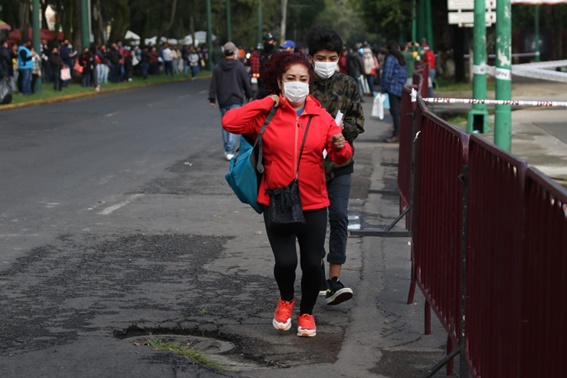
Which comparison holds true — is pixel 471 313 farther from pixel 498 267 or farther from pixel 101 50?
pixel 101 50

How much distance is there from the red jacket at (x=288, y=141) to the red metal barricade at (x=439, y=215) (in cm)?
54

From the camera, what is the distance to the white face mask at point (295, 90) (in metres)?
6.62

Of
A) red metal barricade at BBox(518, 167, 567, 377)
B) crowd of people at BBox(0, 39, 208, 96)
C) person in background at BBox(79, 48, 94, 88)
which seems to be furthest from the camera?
person in background at BBox(79, 48, 94, 88)

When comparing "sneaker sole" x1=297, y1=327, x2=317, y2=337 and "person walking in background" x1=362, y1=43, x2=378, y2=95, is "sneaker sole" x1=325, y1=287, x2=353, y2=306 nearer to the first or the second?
"sneaker sole" x1=297, y1=327, x2=317, y2=337

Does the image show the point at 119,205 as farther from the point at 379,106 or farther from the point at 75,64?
the point at 75,64

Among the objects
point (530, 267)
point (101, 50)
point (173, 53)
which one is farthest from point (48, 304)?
point (173, 53)

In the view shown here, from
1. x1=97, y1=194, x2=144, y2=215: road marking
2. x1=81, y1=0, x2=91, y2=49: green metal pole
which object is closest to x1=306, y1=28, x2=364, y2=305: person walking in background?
x1=97, y1=194, x2=144, y2=215: road marking

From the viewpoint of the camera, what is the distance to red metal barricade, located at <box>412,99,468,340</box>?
5809mm

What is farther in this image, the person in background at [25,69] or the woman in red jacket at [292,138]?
the person in background at [25,69]

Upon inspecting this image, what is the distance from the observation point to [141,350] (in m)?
6.42

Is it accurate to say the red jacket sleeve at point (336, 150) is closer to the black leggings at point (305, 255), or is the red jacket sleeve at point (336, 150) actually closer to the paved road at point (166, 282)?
the black leggings at point (305, 255)

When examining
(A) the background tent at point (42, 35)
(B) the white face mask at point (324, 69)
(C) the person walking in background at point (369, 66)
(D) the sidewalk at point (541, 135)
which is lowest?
(D) the sidewalk at point (541, 135)

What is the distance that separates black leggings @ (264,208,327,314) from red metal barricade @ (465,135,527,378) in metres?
1.51

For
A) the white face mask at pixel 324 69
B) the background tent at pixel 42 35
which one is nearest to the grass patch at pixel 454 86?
the background tent at pixel 42 35
